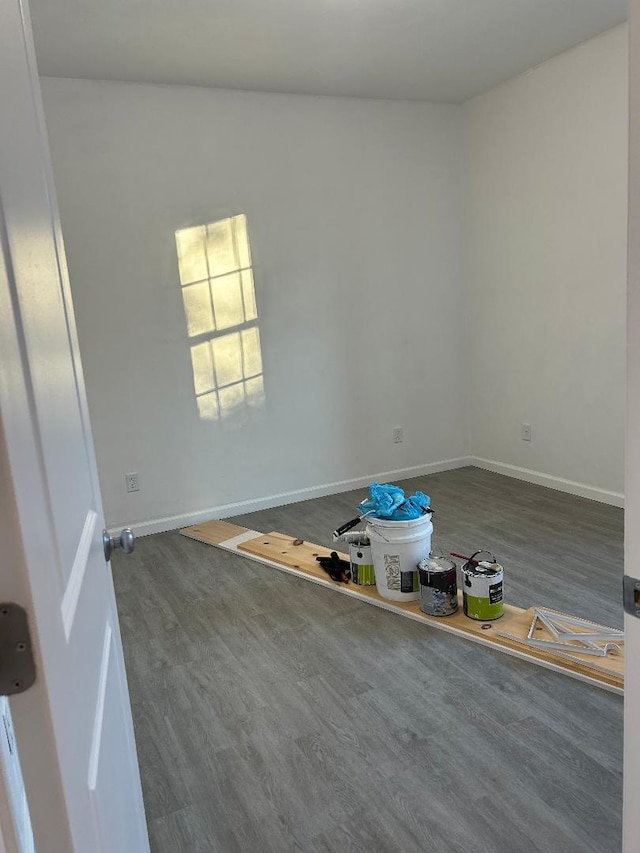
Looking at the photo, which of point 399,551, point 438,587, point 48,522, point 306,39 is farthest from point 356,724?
point 306,39

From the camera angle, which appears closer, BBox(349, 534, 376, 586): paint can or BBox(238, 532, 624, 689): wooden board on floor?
BBox(238, 532, 624, 689): wooden board on floor

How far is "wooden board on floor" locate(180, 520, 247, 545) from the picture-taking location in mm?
3951

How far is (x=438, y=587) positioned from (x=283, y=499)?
209 centimetres

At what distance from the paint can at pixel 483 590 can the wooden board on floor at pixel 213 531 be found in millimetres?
1741

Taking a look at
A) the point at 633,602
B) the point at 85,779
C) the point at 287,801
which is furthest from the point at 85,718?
the point at 287,801

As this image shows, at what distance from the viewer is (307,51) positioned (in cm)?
358

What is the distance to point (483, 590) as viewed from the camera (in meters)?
2.60

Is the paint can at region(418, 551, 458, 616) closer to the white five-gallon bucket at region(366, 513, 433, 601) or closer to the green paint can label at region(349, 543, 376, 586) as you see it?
the white five-gallon bucket at region(366, 513, 433, 601)

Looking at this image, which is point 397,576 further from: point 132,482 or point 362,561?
point 132,482

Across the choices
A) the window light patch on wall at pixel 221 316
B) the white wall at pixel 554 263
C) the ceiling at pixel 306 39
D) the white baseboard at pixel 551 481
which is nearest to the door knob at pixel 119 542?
the ceiling at pixel 306 39

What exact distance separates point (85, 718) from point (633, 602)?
78 cm

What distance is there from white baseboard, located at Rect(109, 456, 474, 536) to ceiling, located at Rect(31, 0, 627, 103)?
2.74 m

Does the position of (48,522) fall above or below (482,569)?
above

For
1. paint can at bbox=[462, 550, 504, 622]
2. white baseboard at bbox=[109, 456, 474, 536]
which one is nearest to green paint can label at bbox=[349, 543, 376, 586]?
paint can at bbox=[462, 550, 504, 622]
